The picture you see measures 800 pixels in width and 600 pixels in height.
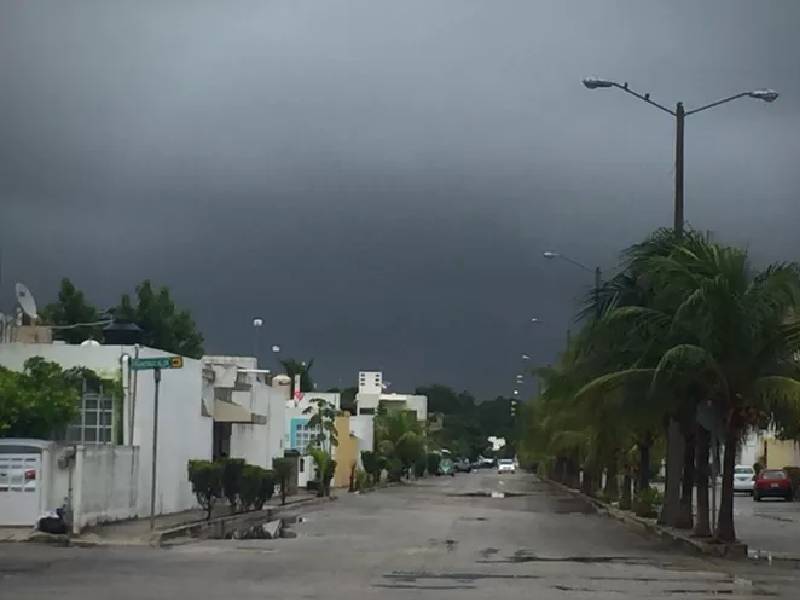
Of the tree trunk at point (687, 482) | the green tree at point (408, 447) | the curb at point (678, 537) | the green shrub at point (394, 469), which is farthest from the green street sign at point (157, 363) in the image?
the green tree at point (408, 447)

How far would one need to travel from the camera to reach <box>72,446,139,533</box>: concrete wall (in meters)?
29.5

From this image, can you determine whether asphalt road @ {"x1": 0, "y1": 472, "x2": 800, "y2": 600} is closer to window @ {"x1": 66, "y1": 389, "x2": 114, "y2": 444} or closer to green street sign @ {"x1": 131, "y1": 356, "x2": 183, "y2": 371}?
green street sign @ {"x1": 131, "y1": 356, "x2": 183, "y2": 371}

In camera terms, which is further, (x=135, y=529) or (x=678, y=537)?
(x=135, y=529)

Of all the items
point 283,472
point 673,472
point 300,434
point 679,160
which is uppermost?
point 679,160

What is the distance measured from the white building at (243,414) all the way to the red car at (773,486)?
69.9 feet

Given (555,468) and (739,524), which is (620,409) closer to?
(739,524)

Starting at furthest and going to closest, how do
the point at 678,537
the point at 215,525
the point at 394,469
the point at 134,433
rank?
the point at 394,469 < the point at 134,433 < the point at 215,525 < the point at 678,537

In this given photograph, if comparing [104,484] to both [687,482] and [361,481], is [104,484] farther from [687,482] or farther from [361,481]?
[361,481]

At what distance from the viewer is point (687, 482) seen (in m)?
30.8

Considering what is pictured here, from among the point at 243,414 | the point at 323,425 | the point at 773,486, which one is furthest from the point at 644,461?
the point at 323,425

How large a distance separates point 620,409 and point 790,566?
186 inches

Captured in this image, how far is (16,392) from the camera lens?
104ft

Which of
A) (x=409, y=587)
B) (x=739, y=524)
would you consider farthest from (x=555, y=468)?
(x=409, y=587)

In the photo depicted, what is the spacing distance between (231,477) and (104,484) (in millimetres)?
6157
